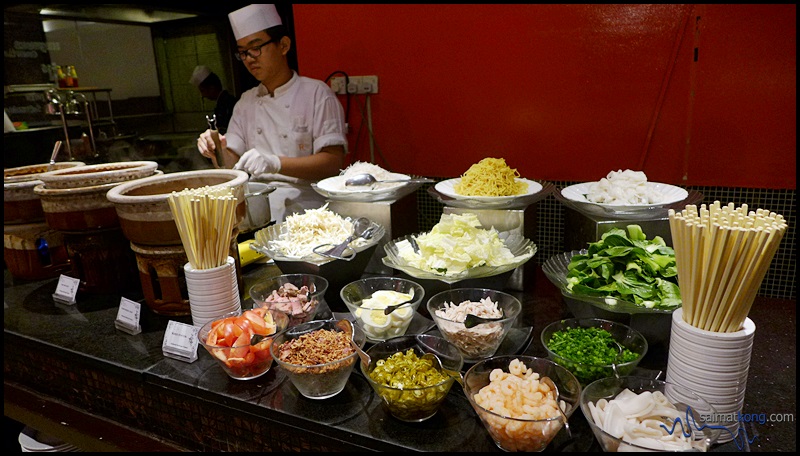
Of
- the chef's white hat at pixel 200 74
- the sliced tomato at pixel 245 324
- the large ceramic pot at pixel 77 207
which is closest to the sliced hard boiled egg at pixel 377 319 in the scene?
the sliced tomato at pixel 245 324

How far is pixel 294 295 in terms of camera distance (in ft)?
5.69

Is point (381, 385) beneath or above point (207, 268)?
beneath

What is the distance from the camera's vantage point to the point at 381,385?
4.13 feet

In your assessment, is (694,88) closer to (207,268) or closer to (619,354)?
(619,354)

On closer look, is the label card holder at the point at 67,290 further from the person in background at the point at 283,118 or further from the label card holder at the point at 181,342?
the person in background at the point at 283,118

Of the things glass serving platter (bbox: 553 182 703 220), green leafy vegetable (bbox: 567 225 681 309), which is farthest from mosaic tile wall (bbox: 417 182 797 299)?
green leafy vegetable (bbox: 567 225 681 309)

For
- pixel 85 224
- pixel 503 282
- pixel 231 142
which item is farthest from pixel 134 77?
pixel 503 282

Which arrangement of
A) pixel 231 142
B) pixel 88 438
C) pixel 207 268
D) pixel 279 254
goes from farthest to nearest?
pixel 231 142 → pixel 279 254 → pixel 88 438 → pixel 207 268

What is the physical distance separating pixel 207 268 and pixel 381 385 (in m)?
0.79

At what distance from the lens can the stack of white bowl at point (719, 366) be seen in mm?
1151

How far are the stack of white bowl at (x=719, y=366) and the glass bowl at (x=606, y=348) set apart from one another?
0.14 metres

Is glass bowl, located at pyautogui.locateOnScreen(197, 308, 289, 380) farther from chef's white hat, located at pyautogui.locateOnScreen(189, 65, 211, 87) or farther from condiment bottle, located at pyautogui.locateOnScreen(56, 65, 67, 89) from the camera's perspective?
condiment bottle, located at pyautogui.locateOnScreen(56, 65, 67, 89)

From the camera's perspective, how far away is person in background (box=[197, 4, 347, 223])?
328cm

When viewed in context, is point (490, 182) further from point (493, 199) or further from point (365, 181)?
point (365, 181)
